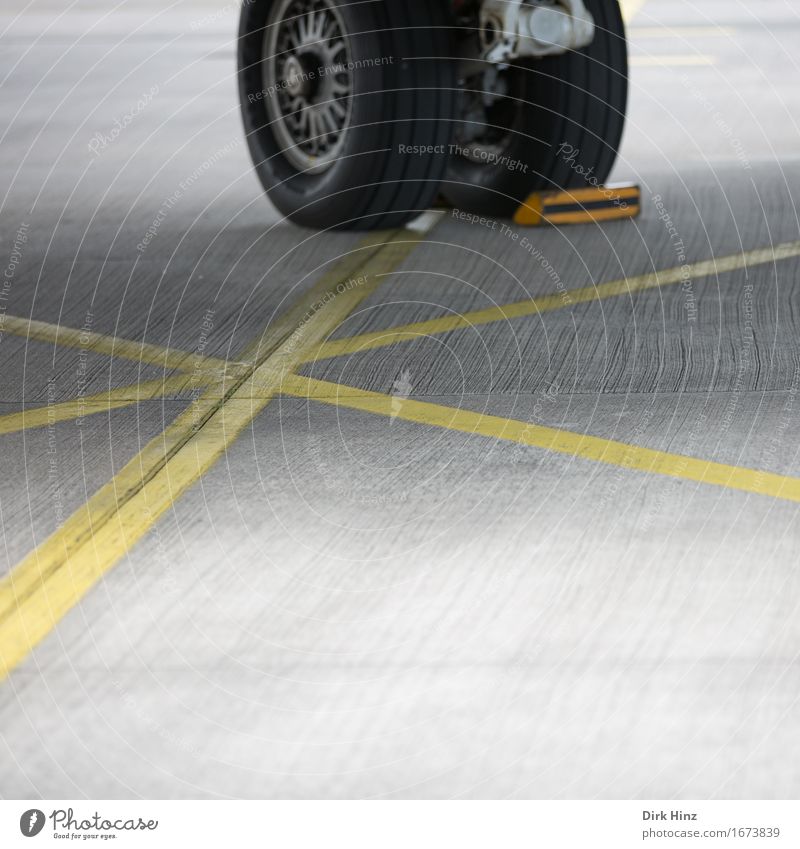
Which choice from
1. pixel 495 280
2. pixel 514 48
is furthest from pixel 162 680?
pixel 514 48

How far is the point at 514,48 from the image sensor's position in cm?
779

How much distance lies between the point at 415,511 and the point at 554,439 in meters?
0.76

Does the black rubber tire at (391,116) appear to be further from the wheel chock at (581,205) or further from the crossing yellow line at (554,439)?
the crossing yellow line at (554,439)

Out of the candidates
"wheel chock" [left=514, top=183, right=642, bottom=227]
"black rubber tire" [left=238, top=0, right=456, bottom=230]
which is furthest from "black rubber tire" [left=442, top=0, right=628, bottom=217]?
"black rubber tire" [left=238, top=0, right=456, bottom=230]

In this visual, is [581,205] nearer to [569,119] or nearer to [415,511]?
[569,119]

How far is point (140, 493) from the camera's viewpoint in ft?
14.3

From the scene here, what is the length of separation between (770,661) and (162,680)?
1337 mm

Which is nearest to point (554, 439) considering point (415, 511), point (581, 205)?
point (415, 511)

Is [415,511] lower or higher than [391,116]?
lower

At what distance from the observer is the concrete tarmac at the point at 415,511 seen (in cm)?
302

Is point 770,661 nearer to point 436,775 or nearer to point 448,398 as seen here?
point 436,775

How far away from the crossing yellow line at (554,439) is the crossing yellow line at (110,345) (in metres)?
0.45

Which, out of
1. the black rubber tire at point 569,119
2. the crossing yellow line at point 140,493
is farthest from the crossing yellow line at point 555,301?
the black rubber tire at point 569,119

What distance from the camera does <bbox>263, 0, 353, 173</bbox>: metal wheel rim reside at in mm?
8133
